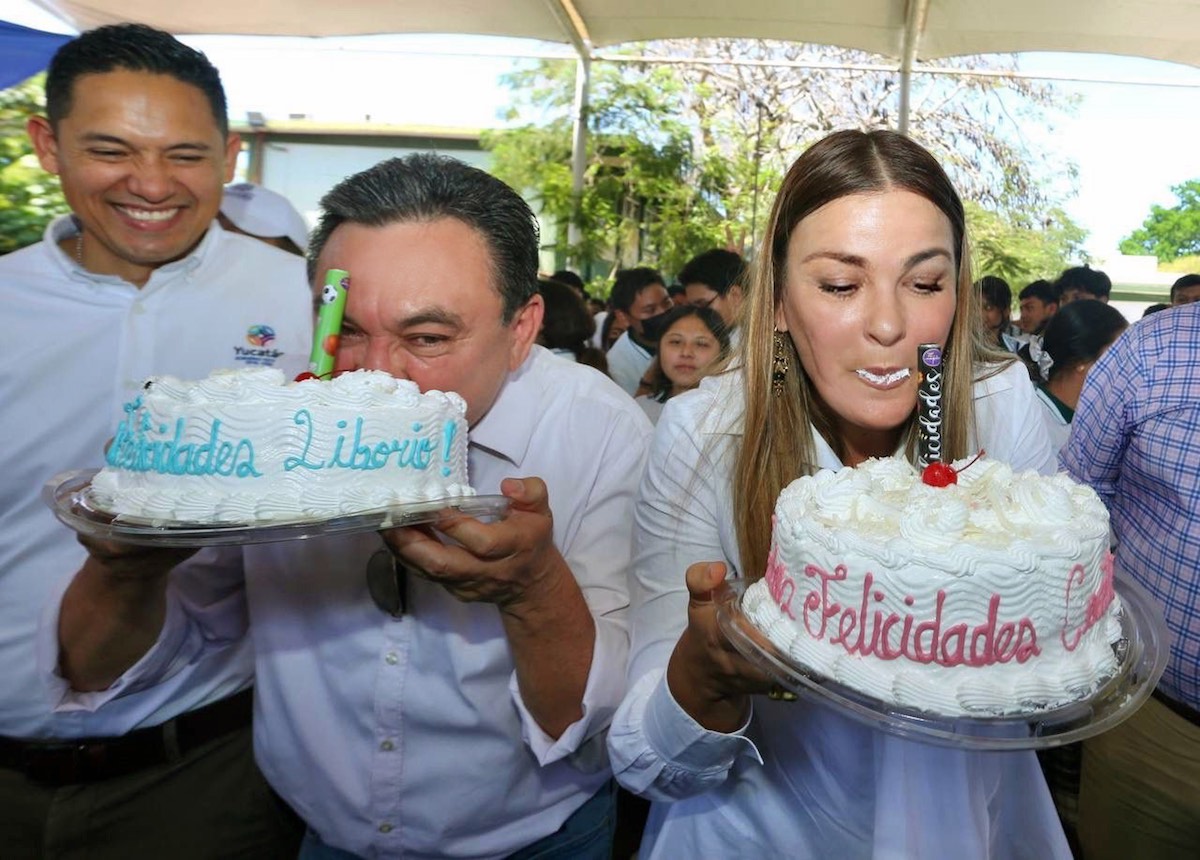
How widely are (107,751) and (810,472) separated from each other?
189cm

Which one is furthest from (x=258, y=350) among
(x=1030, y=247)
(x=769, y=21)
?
(x=1030, y=247)

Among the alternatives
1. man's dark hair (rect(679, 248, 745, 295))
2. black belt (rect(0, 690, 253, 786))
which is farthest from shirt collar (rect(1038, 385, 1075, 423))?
black belt (rect(0, 690, 253, 786))

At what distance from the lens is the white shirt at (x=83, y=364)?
2.48m

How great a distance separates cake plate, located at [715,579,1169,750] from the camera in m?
→ 1.34

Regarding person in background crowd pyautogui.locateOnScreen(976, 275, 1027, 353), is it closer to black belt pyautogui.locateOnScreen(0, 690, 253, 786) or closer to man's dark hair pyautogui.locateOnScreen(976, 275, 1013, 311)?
man's dark hair pyautogui.locateOnScreen(976, 275, 1013, 311)

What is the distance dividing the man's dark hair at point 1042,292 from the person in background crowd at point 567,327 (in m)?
5.77

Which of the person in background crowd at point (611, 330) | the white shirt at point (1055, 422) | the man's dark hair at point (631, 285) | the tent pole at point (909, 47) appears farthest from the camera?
the tent pole at point (909, 47)

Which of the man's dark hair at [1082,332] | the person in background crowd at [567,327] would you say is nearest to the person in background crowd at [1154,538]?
the man's dark hair at [1082,332]

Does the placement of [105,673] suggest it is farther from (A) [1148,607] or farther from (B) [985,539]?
(A) [1148,607]

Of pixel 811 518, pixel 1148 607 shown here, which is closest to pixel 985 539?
pixel 811 518

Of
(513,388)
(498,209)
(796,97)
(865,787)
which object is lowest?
(865,787)

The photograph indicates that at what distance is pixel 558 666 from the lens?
186cm

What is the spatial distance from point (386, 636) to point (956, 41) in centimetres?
1134

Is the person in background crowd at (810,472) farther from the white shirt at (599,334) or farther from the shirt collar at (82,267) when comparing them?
the white shirt at (599,334)
